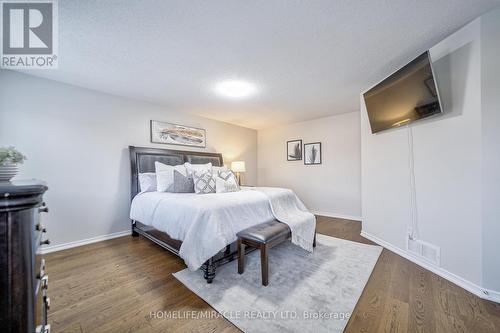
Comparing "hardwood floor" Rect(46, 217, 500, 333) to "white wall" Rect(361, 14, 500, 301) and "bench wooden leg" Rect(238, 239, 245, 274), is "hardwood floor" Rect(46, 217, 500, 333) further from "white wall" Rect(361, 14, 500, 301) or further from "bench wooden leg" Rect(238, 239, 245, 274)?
"bench wooden leg" Rect(238, 239, 245, 274)

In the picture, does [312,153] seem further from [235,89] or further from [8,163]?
[8,163]

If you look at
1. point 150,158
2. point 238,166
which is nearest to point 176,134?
point 150,158

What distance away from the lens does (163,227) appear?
2.35 m

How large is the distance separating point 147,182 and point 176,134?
3.92ft

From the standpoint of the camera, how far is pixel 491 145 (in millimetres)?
1652

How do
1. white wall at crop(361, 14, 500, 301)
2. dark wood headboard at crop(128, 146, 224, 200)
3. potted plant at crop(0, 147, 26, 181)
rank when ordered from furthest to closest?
dark wood headboard at crop(128, 146, 224, 200)
white wall at crop(361, 14, 500, 301)
potted plant at crop(0, 147, 26, 181)

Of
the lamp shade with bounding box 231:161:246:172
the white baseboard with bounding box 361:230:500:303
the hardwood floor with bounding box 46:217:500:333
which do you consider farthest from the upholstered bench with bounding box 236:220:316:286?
the lamp shade with bounding box 231:161:246:172

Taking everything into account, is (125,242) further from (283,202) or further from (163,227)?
(283,202)

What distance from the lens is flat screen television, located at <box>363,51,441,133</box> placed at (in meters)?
1.98

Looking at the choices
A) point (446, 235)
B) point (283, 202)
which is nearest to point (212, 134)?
point (283, 202)

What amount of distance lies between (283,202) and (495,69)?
2.35 m

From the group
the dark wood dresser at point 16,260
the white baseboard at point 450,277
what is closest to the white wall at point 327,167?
the white baseboard at point 450,277

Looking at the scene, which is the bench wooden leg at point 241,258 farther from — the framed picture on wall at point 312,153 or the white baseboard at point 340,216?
the framed picture on wall at point 312,153

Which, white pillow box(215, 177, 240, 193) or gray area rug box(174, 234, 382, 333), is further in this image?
white pillow box(215, 177, 240, 193)
